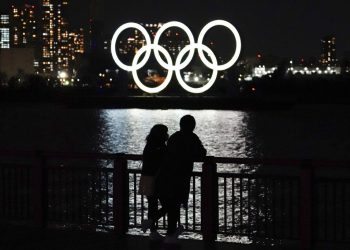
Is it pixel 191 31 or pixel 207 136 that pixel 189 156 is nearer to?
pixel 207 136

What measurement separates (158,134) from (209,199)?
116cm

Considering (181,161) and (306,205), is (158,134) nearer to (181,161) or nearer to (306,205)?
(181,161)

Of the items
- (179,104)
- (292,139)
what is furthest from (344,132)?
(179,104)

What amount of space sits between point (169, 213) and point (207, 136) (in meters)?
28.3

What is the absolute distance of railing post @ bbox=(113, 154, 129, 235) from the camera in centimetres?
1203

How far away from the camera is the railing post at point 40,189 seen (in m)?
12.7

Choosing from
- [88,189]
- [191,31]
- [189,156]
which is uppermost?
[191,31]

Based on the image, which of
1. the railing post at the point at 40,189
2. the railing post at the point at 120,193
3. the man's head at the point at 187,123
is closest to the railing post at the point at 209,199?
the man's head at the point at 187,123

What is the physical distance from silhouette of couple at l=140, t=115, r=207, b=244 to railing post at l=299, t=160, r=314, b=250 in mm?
1377

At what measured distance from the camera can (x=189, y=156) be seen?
11.1 m

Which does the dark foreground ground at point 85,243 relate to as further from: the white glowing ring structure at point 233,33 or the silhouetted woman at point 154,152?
the white glowing ring structure at point 233,33

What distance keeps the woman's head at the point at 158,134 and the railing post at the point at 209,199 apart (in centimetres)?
68

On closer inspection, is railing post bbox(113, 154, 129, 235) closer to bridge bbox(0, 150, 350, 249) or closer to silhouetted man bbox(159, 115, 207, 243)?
bridge bbox(0, 150, 350, 249)

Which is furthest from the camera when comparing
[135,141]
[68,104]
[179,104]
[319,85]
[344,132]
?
[319,85]
